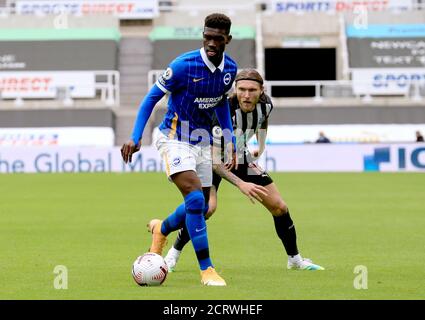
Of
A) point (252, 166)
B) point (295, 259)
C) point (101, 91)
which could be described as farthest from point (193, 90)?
point (101, 91)

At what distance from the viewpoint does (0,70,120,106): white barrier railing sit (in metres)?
43.1

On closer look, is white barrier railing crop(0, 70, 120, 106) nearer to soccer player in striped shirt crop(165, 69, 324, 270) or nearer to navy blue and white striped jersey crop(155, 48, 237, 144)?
soccer player in striped shirt crop(165, 69, 324, 270)

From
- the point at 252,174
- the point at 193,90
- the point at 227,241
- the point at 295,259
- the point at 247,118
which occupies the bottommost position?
the point at 227,241

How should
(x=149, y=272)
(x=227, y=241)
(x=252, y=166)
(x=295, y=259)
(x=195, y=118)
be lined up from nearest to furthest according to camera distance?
(x=149, y=272) → (x=195, y=118) → (x=295, y=259) → (x=252, y=166) → (x=227, y=241)

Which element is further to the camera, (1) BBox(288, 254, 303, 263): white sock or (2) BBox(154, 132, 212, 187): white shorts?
(1) BBox(288, 254, 303, 263): white sock

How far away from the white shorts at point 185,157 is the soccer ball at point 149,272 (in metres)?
0.88

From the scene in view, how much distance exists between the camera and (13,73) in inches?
1794

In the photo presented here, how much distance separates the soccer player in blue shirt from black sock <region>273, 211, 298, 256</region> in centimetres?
108

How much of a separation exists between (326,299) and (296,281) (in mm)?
1374

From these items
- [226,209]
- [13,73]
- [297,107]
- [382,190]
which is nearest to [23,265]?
[226,209]

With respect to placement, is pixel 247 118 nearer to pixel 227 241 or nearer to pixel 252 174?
pixel 252 174

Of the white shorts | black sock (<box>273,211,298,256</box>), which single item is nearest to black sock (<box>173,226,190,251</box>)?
the white shorts

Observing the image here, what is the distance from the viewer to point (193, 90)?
10070 mm

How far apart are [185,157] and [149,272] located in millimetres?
1179
